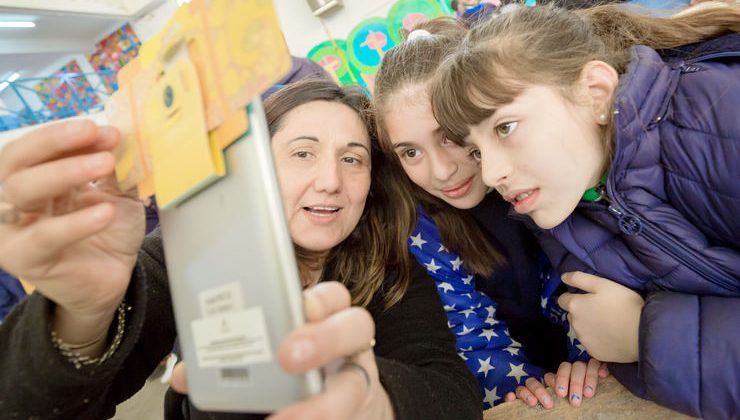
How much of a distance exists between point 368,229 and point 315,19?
2204 mm

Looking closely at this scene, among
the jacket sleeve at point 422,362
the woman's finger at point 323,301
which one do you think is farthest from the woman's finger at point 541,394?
the woman's finger at point 323,301

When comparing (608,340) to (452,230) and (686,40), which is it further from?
(686,40)

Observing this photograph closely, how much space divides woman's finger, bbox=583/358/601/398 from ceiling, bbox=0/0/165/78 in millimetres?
3343

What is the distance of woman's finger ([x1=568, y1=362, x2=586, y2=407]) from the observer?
0.71 m

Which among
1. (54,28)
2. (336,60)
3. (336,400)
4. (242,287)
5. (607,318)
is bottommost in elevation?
(607,318)

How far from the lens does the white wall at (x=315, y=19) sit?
2672mm

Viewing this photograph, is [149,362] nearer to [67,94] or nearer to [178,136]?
[178,136]

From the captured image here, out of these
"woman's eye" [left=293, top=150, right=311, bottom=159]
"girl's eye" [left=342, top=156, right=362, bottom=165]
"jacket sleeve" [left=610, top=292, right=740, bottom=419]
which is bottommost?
"jacket sleeve" [left=610, top=292, right=740, bottom=419]

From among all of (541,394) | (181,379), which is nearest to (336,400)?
(181,379)

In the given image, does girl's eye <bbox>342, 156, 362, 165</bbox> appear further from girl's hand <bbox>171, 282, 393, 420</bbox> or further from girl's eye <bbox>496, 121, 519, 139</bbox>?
girl's hand <bbox>171, 282, 393, 420</bbox>

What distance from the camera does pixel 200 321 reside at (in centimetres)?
39

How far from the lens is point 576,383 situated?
2.43 ft

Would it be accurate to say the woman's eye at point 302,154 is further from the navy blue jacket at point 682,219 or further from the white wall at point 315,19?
the white wall at point 315,19

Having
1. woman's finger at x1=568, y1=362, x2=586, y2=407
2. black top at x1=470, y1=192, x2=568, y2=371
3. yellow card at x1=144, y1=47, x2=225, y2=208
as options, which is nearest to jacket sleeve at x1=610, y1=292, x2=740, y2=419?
woman's finger at x1=568, y1=362, x2=586, y2=407
